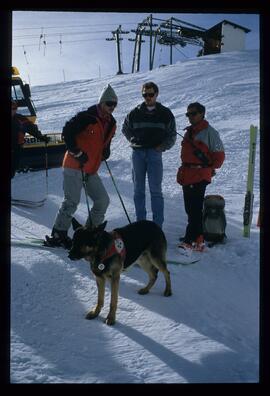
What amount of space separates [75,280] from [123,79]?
853 inches

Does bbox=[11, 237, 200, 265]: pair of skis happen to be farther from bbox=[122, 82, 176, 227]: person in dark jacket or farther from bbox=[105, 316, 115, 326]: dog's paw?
bbox=[105, 316, 115, 326]: dog's paw

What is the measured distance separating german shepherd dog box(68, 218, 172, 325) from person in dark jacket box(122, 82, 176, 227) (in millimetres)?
1167

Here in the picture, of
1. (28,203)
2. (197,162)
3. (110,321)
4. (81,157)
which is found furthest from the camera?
(28,203)

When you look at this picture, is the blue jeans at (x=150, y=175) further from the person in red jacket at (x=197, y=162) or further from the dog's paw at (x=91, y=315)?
the dog's paw at (x=91, y=315)

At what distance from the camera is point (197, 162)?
5195 millimetres

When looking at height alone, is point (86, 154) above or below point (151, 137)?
below

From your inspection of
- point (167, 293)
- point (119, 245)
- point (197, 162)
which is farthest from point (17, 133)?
point (167, 293)

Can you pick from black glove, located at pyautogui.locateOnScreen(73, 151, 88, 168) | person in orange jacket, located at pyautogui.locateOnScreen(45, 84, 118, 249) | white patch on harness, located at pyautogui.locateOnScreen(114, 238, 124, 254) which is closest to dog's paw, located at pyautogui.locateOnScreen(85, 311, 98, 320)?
white patch on harness, located at pyautogui.locateOnScreen(114, 238, 124, 254)

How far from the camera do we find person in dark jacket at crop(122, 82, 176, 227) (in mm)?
5129

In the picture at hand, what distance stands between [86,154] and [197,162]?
1418mm

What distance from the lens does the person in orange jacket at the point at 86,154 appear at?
4.62 meters

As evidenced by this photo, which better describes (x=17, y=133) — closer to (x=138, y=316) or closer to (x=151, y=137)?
(x=151, y=137)

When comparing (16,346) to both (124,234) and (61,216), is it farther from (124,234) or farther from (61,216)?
(61,216)

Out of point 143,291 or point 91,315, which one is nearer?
point 91,315
